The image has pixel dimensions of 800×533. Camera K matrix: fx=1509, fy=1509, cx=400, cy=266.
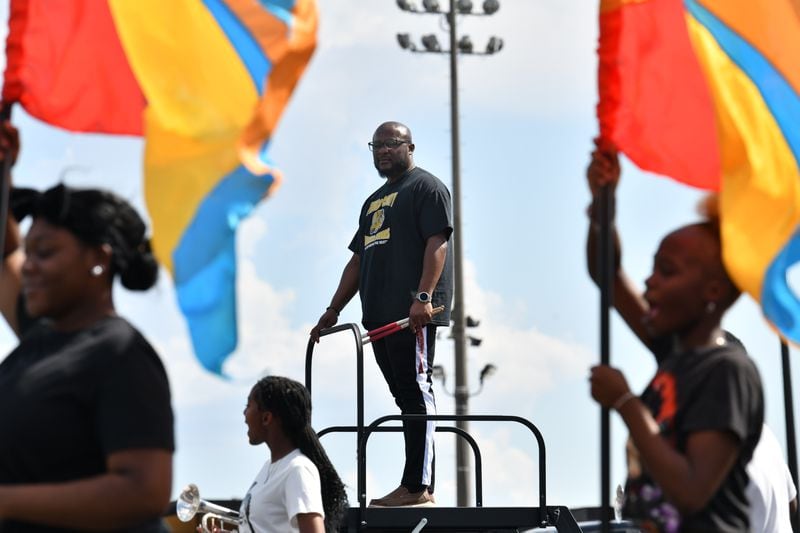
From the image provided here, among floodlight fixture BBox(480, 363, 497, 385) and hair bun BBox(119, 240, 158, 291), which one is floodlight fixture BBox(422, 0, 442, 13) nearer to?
floodlight fixture BBox(480, 363, 497, 385)

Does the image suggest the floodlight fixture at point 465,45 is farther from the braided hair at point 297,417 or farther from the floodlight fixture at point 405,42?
the braided hair at point 297,417

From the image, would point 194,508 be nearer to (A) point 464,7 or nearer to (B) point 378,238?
(B) point 378,238

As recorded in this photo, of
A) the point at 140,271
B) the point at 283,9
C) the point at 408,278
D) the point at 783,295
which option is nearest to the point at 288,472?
the point at 408,278

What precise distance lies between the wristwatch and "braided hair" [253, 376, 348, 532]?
122 centimetres

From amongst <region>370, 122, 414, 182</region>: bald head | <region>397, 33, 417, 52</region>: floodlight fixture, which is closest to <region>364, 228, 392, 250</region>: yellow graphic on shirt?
<region>370, 122, 414, 182</region>: bald head

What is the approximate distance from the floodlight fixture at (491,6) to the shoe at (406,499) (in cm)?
2088

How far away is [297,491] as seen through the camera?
652cm

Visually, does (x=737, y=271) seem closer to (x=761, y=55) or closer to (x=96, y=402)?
(x=761, y=55)

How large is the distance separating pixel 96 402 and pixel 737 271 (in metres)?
1.89

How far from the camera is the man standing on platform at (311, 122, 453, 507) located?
8.28 metres

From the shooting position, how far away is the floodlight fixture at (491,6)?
28.2 metres

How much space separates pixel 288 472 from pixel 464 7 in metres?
22.5

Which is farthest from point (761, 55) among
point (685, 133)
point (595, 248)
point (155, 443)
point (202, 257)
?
point (155, 443)

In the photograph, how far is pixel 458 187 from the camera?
86.5ft
